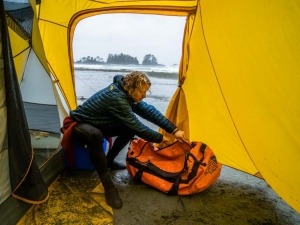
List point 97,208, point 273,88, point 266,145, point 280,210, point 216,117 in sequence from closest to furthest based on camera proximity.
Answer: point 273,88
point 266,145
point 97,208
point 280,210
point 216,117

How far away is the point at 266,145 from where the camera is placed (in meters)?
1.64

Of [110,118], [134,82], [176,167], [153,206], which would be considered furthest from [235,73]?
[153,206]

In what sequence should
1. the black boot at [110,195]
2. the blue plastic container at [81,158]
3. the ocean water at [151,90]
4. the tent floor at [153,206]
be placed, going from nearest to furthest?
the tent floor at [153,206] → the black boot at [110,195] → the blue plastic container at [81,158] → the ocean water at [151,90]

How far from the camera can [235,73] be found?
1.90 meters

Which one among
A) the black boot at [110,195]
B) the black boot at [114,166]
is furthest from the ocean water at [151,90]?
the black boot at [110,195]

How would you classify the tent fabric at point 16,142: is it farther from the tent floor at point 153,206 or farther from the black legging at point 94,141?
the black legging at point 94,141

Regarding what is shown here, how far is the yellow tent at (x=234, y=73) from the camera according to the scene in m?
1.47

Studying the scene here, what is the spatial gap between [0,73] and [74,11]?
1.68 metres

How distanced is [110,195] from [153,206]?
31 centimetres

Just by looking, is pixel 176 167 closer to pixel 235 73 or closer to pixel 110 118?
pixel 110 118

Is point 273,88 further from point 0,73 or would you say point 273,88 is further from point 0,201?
point 0,201

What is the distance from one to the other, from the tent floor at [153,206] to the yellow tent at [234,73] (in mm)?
254

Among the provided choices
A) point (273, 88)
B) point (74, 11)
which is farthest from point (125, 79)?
point (74, 11)

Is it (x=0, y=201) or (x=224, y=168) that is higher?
(x=0, y=201)
